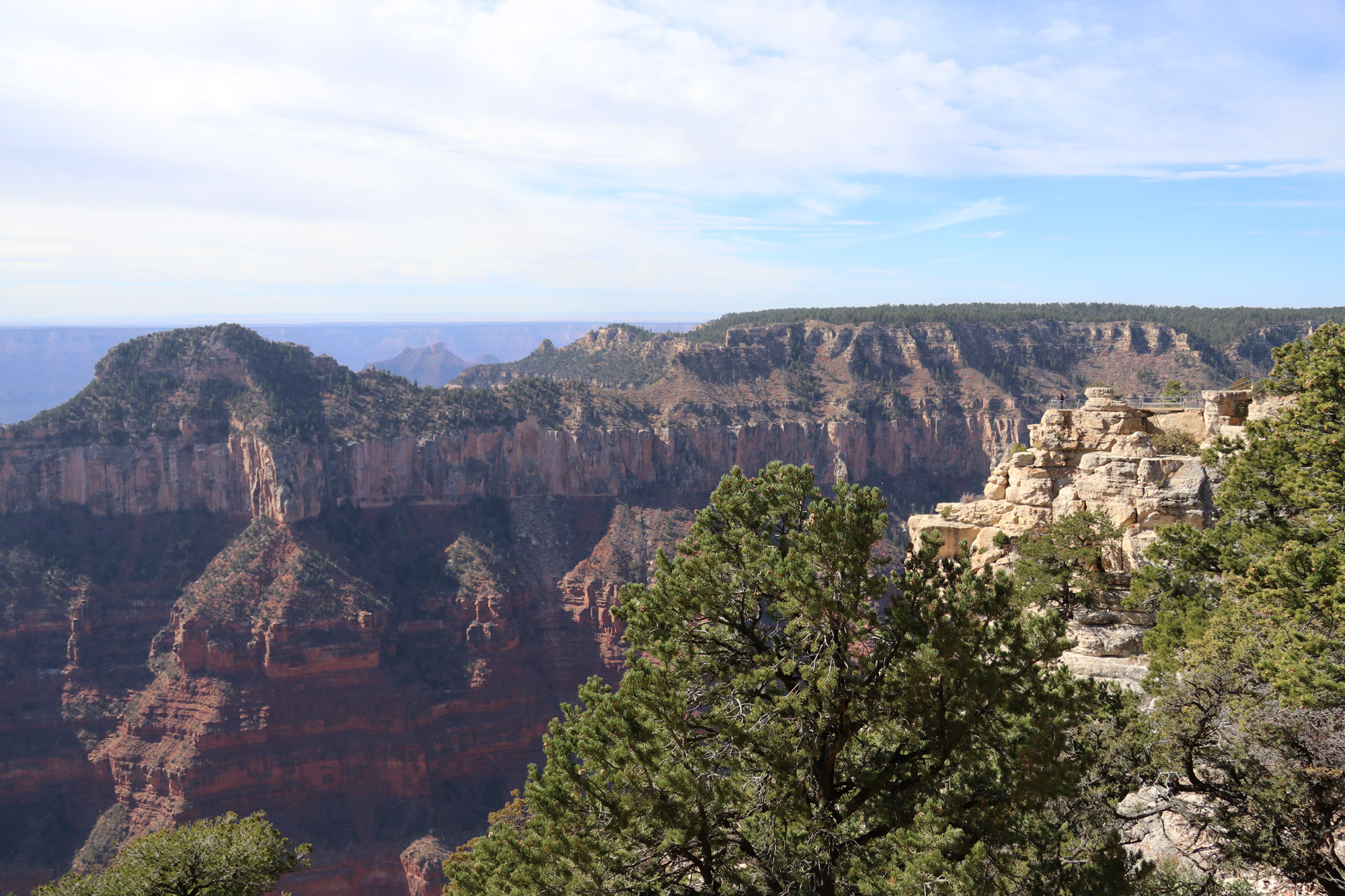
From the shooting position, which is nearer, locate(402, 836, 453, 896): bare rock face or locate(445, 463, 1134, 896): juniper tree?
locate(445, 463, 1134, 896): juniper tree

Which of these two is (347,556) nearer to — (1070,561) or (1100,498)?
(1100,498)

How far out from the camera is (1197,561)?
76.9ft

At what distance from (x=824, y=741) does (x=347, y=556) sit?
82.3 metres

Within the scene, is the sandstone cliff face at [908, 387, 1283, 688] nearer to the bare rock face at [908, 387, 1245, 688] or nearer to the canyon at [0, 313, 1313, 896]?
the bare rock face at [908, 387, 1245, 688]

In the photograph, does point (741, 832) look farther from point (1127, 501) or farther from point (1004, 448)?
point (1004, 448)

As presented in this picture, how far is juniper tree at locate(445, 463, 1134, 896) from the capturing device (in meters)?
12.7

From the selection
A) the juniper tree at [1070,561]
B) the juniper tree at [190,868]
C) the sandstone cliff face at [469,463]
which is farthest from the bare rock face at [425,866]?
the juniper tree at [1070,561]

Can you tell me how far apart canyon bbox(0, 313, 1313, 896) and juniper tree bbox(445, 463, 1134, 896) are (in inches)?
2101

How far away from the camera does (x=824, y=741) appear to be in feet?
43.4

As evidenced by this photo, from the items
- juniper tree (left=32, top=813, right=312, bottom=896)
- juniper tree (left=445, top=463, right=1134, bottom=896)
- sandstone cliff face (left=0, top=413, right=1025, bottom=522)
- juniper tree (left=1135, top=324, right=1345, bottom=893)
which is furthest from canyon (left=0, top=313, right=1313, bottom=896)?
juniper tree (left=445, top=463, right=1134, bottom=896)

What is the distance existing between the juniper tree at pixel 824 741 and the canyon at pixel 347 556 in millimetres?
53369

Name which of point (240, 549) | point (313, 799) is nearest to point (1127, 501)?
point (313, 799)

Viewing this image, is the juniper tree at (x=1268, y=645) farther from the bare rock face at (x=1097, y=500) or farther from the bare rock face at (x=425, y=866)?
the bare rock face at (x=425, y=866)

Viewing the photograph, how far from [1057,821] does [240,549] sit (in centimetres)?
8584
